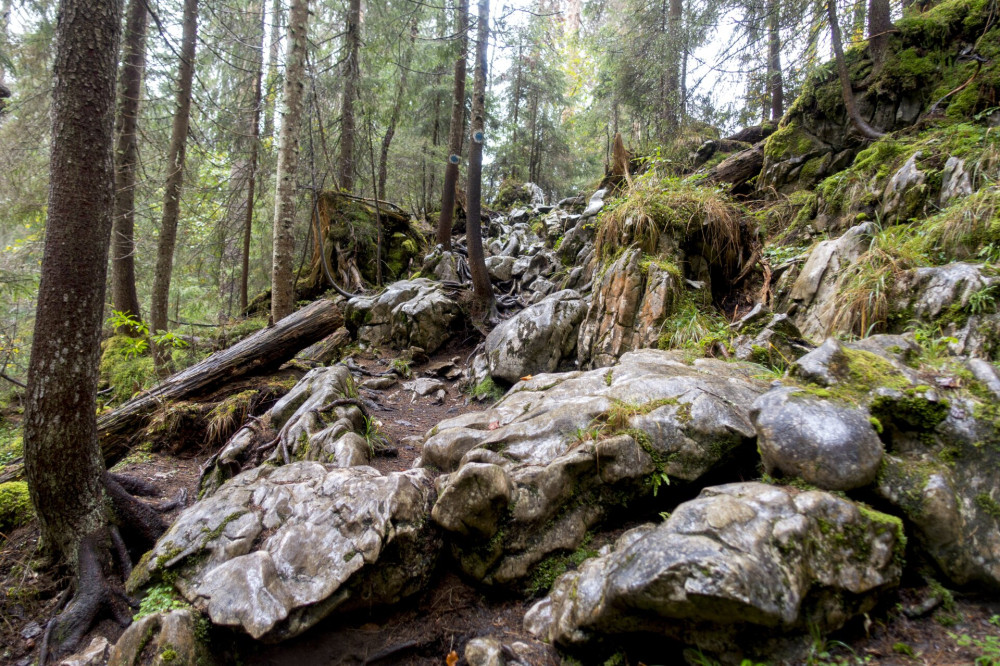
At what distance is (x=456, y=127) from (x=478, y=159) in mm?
2748

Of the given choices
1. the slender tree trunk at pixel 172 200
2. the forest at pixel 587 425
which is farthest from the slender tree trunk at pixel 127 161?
the slender tree trunk at pixel 172 200

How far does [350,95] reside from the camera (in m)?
11.0

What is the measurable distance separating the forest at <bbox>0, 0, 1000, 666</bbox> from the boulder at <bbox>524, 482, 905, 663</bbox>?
0.06 ft

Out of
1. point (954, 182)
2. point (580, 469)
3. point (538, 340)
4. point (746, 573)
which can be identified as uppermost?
point (954, 182)

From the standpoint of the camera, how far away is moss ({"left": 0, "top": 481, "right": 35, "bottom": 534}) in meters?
3.88

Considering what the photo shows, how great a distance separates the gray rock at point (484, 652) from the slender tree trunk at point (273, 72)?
27.0 ft

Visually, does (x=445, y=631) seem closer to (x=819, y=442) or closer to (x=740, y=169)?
(x=819, y=442)

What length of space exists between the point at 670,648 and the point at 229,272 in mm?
19577

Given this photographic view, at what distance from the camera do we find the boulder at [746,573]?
211cm

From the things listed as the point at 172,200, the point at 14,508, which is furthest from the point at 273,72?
the point at 14,508

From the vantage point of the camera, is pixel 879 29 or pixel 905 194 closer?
pixel 905 194

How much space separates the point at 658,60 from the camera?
413 inches

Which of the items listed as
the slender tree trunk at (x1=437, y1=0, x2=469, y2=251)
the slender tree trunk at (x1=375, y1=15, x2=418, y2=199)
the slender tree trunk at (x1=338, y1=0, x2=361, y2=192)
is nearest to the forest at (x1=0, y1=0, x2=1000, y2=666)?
the slender tree trunk at (x1=338, y1=0, x2=361, y2=192)

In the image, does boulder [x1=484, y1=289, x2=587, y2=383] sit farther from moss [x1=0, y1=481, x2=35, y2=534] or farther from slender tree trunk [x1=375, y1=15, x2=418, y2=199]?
slender tree trunk [x1=375, y1=15, x2=418, y2=199]
